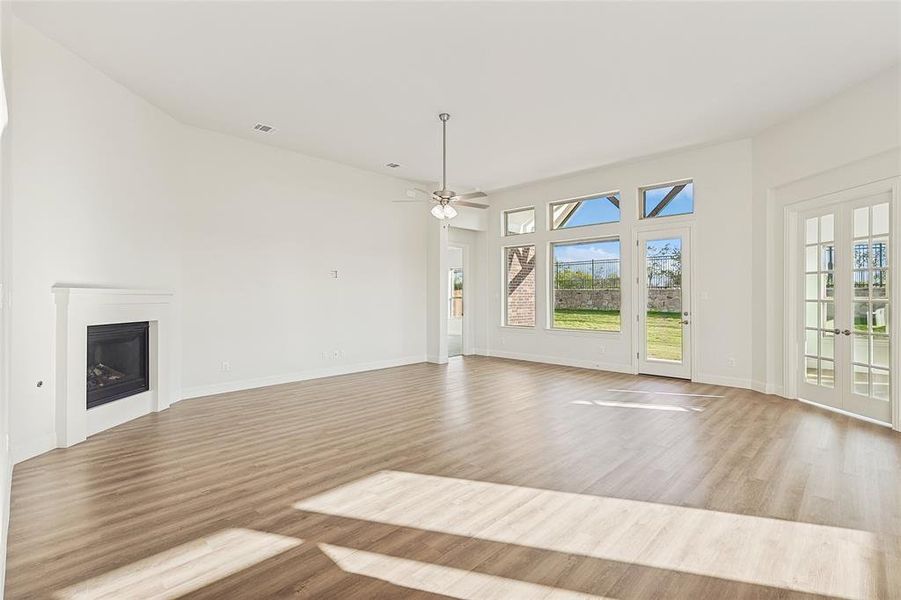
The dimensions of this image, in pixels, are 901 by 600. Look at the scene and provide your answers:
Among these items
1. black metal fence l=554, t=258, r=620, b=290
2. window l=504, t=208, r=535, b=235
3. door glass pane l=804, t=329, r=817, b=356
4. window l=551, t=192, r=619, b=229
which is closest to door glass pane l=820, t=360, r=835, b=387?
door glass pane l=804, t=329, r=817, b=356

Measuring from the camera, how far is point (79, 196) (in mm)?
4121

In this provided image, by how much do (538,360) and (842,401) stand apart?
4652mm

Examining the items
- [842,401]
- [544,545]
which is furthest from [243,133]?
[842,401]

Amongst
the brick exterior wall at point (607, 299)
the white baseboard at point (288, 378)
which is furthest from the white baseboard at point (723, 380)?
the white baseboard at point (288, 378)

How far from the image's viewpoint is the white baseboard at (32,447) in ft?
11.3

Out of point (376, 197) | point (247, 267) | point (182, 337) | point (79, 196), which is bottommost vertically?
point (182, 337)

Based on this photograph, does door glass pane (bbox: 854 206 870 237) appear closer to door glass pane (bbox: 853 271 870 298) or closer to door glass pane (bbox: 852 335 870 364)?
door glass pane (bbox: 853 271 870 298)

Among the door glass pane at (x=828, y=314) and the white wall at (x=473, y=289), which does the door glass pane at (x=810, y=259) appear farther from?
the white wall at (x=473, y=289)

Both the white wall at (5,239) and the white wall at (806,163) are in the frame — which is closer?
the white wall at (5,239)

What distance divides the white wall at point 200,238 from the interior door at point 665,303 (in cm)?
398

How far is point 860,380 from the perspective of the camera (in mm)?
4766

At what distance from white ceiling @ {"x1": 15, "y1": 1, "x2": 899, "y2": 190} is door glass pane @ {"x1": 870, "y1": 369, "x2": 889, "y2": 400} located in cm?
298

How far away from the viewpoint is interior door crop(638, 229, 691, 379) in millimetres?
6859

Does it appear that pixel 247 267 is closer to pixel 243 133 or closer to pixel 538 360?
pixel 243 133
